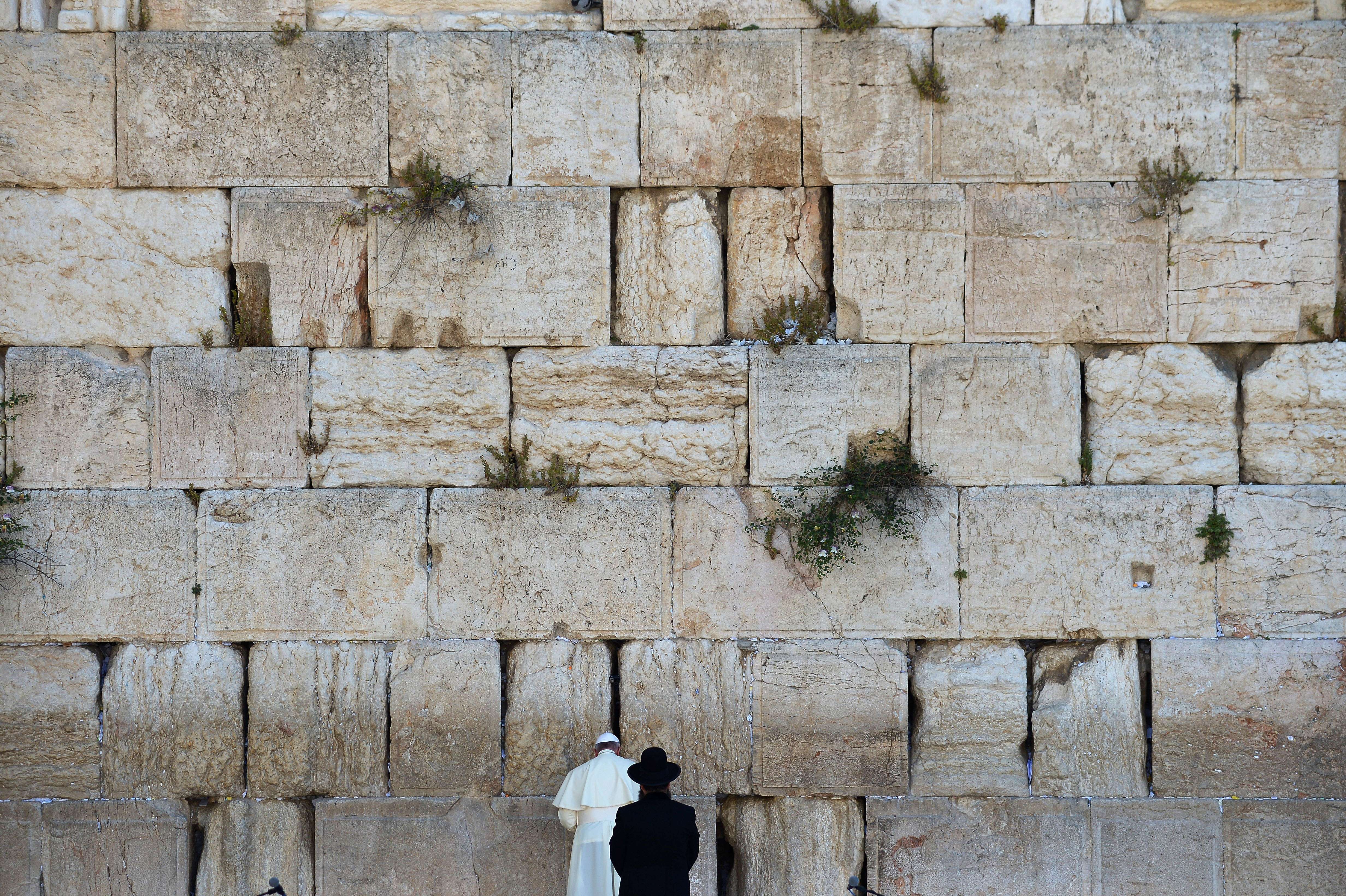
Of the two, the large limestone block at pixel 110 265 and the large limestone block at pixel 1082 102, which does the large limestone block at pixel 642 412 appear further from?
the large limestone block at pixel 110 265

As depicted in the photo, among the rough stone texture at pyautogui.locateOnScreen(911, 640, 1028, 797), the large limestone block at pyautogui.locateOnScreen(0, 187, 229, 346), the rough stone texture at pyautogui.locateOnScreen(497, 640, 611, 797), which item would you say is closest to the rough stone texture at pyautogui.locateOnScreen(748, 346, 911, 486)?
the rough stone texture at pyautogui.locateOnScreen(911, 640, 1028, 797)

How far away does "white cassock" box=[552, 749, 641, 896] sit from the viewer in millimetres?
4699

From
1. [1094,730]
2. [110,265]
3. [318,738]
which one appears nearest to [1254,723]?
[1094,730]

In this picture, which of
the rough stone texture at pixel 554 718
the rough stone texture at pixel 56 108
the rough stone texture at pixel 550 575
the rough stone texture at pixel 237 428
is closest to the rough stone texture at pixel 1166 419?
the rough stone texture at pixel 550 575

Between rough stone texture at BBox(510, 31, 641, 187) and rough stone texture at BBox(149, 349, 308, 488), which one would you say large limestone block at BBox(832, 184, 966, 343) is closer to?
rough stone texture at BBox(510, 31, 641, 187)

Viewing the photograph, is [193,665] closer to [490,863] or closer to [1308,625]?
[490,863]

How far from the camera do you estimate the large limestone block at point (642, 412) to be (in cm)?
529

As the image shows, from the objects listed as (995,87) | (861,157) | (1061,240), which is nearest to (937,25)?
(995,87)

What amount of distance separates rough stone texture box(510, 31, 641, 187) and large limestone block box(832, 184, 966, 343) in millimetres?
1202

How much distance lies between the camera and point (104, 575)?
17.3 feet

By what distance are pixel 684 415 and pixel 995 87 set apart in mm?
2415

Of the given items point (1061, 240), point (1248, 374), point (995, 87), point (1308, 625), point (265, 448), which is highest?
point (995, 87)

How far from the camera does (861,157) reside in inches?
207

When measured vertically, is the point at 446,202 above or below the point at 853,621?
above
